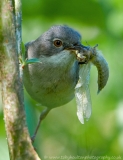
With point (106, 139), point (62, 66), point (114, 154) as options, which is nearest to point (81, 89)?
point (62, 66)

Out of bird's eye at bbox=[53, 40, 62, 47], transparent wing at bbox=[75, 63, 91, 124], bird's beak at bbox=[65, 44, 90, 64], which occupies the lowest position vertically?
transparent wing at bbox=[75, 63, 91, 124]

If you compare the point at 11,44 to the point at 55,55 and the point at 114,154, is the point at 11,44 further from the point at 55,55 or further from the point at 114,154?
the point at 114,154

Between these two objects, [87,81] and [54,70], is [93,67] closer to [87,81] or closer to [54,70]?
[54,70]

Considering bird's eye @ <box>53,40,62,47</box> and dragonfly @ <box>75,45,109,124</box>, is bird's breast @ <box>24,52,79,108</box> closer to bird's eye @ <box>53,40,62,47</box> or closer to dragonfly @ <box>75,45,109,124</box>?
bird's eye @ <box>53,40,62,47</box>

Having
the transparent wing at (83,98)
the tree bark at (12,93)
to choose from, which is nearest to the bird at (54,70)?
the transparent wing at (83,98)

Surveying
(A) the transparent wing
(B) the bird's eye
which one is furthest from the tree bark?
(B) the bird's eye

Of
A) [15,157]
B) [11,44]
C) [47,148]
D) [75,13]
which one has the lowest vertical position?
[47,148]

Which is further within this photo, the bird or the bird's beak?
the bird

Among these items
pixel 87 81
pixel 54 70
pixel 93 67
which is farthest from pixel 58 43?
pixel 87 81
